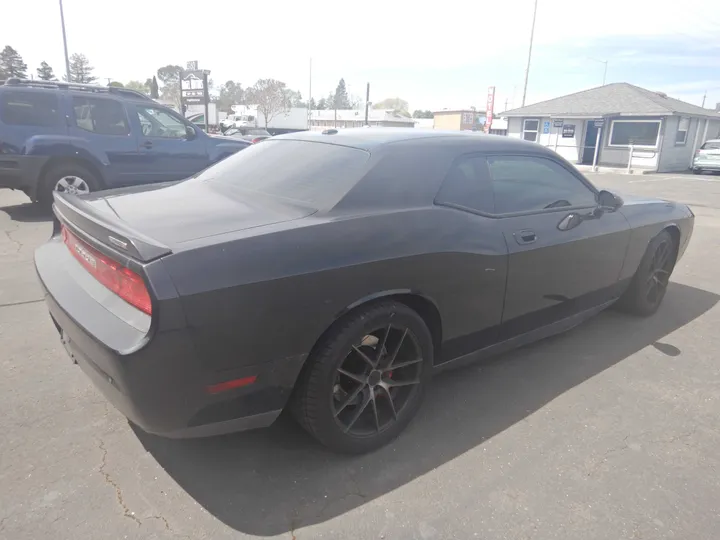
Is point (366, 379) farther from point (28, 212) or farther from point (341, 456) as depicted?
point (28, 212)

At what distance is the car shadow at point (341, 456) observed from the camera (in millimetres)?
2141

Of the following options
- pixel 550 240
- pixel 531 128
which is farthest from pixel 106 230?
pixel 531 128

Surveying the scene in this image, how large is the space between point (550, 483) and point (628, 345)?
6.47 ft

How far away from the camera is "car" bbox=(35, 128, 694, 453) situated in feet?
6.28

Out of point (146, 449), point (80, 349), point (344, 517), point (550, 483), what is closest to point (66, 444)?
point (146, 449)

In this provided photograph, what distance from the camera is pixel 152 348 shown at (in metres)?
1.82

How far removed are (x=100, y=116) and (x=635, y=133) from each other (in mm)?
23206

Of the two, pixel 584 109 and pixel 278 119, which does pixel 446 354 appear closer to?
pixel 584 109

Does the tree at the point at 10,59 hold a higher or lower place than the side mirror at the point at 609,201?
higher

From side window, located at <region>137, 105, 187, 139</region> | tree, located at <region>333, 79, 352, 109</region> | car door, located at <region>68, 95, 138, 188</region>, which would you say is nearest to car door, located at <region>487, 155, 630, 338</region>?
car door, located at <region>68, 95, 138, 188</region>

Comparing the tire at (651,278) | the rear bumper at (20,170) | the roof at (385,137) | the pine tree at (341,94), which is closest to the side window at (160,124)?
the rear bumper at (20,170)

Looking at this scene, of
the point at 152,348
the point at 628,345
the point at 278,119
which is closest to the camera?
the point at 152,348

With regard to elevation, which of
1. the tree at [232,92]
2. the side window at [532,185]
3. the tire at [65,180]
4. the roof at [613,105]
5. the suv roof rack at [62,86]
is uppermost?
the tree at [232,92]

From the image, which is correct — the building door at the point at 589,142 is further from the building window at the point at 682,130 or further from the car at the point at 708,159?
the car at the point at 708,159
